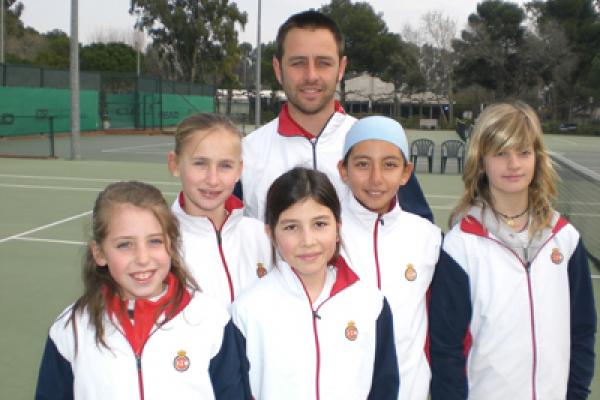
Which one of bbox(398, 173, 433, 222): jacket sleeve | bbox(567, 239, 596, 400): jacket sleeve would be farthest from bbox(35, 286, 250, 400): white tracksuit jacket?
bbox(567, 239, 596, 400): jacket sleeve

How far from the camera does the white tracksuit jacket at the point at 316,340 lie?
2227 mm

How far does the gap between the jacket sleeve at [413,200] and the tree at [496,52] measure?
49.9 meters

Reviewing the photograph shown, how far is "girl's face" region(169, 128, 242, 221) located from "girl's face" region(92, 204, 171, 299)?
311 millimetres

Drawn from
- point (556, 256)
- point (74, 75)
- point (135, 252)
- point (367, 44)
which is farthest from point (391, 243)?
point (367, 44)

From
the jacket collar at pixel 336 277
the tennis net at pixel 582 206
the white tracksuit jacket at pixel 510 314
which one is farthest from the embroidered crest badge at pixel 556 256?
the tennis net at pixel 582 206

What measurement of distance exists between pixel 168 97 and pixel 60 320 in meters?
35.7

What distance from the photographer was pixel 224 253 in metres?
2.48

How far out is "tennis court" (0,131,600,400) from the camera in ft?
14.3

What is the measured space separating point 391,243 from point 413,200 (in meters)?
0.44

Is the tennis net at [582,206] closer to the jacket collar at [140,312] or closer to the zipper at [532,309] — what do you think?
the zipper at [532,309]

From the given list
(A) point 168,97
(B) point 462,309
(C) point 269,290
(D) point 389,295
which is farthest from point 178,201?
(A) point 168,97

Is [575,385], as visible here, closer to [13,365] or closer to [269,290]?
[269,290]

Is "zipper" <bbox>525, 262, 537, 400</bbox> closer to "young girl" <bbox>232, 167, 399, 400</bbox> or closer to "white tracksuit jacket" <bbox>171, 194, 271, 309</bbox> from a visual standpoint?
"young girl" <bbox>232, 167, 399, 400</bbox>

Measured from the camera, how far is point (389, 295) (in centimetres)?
245
